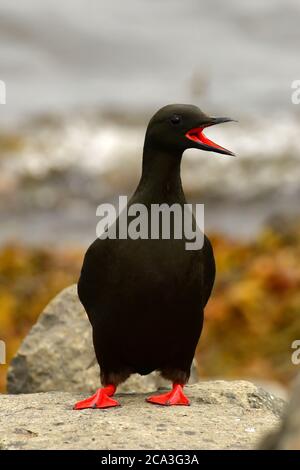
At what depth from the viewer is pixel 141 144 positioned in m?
25.1

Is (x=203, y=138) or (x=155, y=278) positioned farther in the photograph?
(x=203, y=138)

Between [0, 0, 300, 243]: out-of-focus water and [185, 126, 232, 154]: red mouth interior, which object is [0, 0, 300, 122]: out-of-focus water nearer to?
[0, 0, 300, 243]: out-of-focus water

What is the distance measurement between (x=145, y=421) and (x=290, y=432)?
186cm

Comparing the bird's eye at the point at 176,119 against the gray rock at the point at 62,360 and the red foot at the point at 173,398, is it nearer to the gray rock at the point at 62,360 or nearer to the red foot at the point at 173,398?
the red foot at the point at 173,398

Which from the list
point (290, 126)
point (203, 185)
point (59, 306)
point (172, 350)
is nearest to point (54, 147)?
point (203, 185)

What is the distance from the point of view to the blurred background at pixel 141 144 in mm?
12250

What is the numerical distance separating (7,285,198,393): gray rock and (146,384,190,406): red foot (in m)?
1.24

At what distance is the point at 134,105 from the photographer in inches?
1065

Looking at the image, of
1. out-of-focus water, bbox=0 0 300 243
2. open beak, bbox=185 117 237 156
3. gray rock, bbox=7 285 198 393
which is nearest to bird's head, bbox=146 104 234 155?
open beak, bbox=185 117 237 156

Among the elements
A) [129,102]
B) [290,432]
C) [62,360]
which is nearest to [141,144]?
[129,102]

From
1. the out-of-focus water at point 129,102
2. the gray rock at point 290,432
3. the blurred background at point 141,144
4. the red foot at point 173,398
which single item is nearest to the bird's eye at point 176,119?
the red foot at point 173,398

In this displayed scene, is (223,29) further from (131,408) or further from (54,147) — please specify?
(131,408)

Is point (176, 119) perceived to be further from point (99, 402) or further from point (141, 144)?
point (141, 144)

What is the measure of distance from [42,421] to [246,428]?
1182 millimetres
